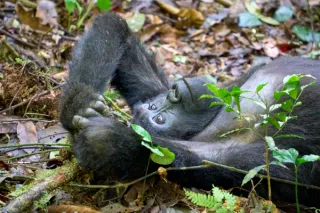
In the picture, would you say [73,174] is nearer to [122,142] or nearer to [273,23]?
[122,142]

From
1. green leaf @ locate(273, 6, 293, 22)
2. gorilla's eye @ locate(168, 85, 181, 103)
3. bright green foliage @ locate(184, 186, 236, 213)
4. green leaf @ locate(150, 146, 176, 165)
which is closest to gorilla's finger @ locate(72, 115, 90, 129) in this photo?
green leaf @ locate(150, 146, 176, 165)

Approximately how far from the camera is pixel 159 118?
11.2 feet

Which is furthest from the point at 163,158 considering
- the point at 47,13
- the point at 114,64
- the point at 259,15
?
the point at 259,15

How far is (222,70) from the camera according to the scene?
5543 millimetres

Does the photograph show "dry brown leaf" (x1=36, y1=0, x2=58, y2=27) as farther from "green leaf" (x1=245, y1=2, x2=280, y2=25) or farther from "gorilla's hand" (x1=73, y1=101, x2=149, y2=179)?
"gorilla's hand" (x1=73, y1=101, x2=149, y2=179)

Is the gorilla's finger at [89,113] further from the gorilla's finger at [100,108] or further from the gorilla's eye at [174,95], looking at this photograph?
the gorilla's eye at [174,95]

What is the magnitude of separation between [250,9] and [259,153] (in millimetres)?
4109

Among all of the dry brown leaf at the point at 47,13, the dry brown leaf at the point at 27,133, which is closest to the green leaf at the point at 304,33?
the dry brown leaf at the point at 47,13

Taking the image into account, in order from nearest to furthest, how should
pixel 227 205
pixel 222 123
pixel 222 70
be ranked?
pixel 227 205 → pixel 222 123 → pixel 222 70

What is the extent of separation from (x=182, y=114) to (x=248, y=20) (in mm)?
3262

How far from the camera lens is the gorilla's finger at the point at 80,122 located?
8.96ft

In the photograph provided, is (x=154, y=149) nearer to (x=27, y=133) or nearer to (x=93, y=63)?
(x=93, y=63)

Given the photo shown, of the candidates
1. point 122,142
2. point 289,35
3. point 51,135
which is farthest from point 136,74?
point 289,35

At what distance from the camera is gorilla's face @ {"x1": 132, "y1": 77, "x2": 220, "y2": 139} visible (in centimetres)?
337
